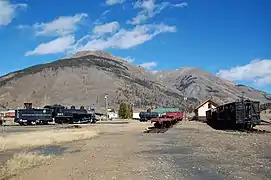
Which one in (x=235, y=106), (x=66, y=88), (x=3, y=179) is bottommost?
(x=3, y=179)

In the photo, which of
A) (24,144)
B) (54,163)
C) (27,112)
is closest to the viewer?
(54,163)

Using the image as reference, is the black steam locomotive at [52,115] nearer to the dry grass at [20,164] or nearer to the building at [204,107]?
the building at [204,107]

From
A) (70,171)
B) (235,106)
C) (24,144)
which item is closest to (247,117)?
(235,106)

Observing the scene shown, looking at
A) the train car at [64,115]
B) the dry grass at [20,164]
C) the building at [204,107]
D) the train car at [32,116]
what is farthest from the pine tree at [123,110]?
the dry grass at [20,164]

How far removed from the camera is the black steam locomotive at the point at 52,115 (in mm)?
82875

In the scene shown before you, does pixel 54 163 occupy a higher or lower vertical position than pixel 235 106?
lower

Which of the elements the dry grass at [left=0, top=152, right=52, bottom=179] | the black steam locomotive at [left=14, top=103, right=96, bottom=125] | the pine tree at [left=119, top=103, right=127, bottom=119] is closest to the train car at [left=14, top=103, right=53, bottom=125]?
the black steam locomotive at [left=14, top=103, right=96, bottom=125]

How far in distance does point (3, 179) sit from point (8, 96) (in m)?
187

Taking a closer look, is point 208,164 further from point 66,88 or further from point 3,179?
point 66,88

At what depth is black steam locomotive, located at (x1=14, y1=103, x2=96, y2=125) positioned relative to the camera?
82875mm

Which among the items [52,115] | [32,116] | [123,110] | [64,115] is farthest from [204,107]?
→ [32,116]

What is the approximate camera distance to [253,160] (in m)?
20.4

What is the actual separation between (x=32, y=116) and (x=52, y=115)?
17.5 ft

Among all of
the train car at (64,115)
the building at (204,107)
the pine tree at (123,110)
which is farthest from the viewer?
the pine tree at (123,110)
